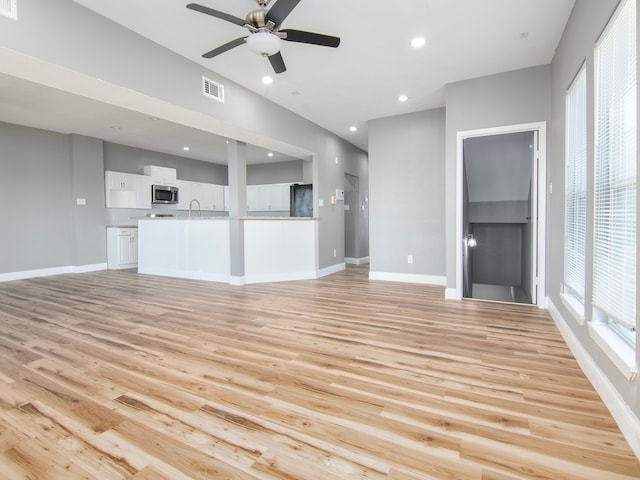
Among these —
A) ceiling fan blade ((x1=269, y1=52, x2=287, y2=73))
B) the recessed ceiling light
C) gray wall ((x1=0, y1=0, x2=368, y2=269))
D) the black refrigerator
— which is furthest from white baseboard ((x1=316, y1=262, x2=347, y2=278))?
the recessed ceiling light

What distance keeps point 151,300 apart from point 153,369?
88.3 inches

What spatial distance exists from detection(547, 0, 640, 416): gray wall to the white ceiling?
12.5 inches

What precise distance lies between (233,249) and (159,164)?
14.7 ft

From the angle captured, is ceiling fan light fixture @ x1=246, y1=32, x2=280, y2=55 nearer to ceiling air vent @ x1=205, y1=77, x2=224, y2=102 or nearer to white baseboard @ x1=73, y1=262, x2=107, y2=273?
ceiling air vent @ x1=205, y1=77, x2=224, y2=102

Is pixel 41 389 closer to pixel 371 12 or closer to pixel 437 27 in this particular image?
pixel 371 12

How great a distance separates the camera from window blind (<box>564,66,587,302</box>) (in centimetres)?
238

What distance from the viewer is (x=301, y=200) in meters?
7.90

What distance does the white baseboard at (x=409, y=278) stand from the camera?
5.19 m

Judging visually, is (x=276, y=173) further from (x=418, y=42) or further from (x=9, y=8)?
(x=9, y=8)

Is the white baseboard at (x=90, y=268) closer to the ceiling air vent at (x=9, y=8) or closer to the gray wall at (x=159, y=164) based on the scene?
the gray wall at (x=159, y=164)

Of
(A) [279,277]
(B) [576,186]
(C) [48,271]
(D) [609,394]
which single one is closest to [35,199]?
(C) [48,271]

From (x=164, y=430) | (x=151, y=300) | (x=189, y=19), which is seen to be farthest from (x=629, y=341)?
(x=151, y=300)

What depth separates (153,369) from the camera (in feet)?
A: 7.13

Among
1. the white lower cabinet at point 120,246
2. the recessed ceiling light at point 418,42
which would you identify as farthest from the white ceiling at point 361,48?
the white lower cabinet at point 120,246
